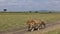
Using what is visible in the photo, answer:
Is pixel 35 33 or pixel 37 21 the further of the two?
pixel 37 21

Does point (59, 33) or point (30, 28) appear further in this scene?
point (30, 28)

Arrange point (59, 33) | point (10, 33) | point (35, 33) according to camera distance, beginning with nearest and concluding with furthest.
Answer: point (59, 33), point (35, 33), point (10, 33)

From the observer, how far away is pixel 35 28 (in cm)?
2447

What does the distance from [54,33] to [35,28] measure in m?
5.17

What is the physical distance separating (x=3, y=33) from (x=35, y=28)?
396cm

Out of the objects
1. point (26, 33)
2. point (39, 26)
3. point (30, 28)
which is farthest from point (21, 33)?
point (39, 26)

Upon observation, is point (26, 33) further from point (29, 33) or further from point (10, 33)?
point (10, 33)

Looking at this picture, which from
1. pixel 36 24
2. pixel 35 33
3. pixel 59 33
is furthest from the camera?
pixel 36 24

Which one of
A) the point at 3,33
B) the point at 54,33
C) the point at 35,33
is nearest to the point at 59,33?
the point at 54,33

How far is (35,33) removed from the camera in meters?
21.2

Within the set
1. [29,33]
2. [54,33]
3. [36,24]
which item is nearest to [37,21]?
[36,24]

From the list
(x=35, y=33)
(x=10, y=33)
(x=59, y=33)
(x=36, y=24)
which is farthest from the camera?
(x=36, y=24)

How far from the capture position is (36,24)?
950 inches

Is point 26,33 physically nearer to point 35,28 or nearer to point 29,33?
point 29,33
